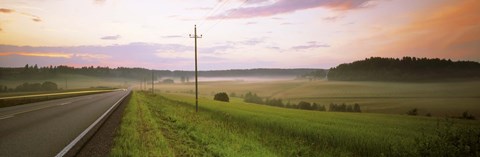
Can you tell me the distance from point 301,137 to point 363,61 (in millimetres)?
188870

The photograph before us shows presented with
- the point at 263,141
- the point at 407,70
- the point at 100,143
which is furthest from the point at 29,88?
the point at 407,70

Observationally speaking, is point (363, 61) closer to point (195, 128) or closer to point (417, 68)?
point (417, 68)

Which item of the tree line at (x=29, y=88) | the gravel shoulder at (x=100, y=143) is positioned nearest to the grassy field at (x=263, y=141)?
the gravel shoulder at (x=100, y=143)

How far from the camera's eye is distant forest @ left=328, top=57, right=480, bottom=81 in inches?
6801

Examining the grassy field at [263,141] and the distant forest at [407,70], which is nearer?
the grassy field at [263,141]

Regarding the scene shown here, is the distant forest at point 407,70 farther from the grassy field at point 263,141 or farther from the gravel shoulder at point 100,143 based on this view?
the gravel shoulder at point 100,143

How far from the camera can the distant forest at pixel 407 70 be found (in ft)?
567

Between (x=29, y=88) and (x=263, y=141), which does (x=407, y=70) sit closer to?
(x=29, y=88)

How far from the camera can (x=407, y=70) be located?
17812 centimetres

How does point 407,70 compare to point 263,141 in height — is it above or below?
above

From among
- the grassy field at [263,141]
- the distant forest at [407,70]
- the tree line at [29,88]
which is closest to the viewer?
the grassy field at [263,141]

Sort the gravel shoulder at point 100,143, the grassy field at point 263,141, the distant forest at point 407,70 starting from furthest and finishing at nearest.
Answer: the distant forest at point 407,70 < the grassy field at point 263,141 < the gravel shoulder at point 100,143

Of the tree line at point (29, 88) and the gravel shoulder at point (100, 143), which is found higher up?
the gravel shoulder at point (100, 143)

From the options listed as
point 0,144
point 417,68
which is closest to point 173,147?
point 0,144
